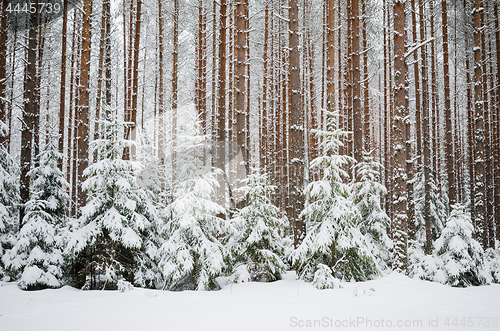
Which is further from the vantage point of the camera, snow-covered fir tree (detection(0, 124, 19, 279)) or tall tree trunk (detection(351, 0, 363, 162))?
tall tree trunk (detection(351, 0, 363, 162))

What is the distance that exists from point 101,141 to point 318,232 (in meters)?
5.82

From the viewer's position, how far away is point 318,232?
24.5ft

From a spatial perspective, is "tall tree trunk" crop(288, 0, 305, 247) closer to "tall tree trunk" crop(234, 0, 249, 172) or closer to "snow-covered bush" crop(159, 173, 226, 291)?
"tall tree trunk" crop(234, 0, 249, 172)

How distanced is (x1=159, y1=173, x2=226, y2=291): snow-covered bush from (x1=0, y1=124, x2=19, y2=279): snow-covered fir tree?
5.04 meters

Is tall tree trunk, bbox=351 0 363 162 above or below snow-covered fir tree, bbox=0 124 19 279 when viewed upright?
above

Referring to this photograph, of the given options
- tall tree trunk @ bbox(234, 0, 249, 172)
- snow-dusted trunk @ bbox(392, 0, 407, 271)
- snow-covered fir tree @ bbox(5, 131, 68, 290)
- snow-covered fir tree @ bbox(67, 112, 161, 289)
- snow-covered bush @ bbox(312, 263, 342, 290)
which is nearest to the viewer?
snow-covered bush @ bbox(312, 263, 342, 290)

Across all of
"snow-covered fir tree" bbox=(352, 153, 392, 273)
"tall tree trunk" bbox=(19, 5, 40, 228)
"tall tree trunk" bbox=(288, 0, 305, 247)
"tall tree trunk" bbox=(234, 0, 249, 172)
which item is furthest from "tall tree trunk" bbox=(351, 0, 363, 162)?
"tall tree trunk" bbox=(19, 5, 40, 228)

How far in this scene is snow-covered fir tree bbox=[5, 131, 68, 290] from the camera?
7.68 m

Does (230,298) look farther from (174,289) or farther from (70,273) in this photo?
(70,273)

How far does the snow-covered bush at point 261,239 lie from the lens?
8.04 m

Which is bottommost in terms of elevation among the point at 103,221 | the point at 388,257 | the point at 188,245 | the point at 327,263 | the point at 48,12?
the point at 388,257

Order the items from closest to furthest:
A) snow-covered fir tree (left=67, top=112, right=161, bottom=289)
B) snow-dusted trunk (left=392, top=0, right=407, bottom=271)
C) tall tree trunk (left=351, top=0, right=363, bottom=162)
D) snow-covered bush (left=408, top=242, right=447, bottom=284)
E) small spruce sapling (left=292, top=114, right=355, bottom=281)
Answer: small spruce sapling (left=292, top=114, right=355, bottom=281) → snow-covered fir tree (left=67, top=112, right=161, bottom=289) → snow-covered bush (left=408, top=242, right=447, bottom=284) → snow-dusted trunk (left=392, top=0, right=407, bottom=271) → tall tree trunk (left=351, top=0, right=363, bottom=162)

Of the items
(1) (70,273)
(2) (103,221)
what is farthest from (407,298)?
(1) (70,273)

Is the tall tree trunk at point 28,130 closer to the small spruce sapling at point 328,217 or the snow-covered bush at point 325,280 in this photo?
the small spruce sapling at point 328,217
